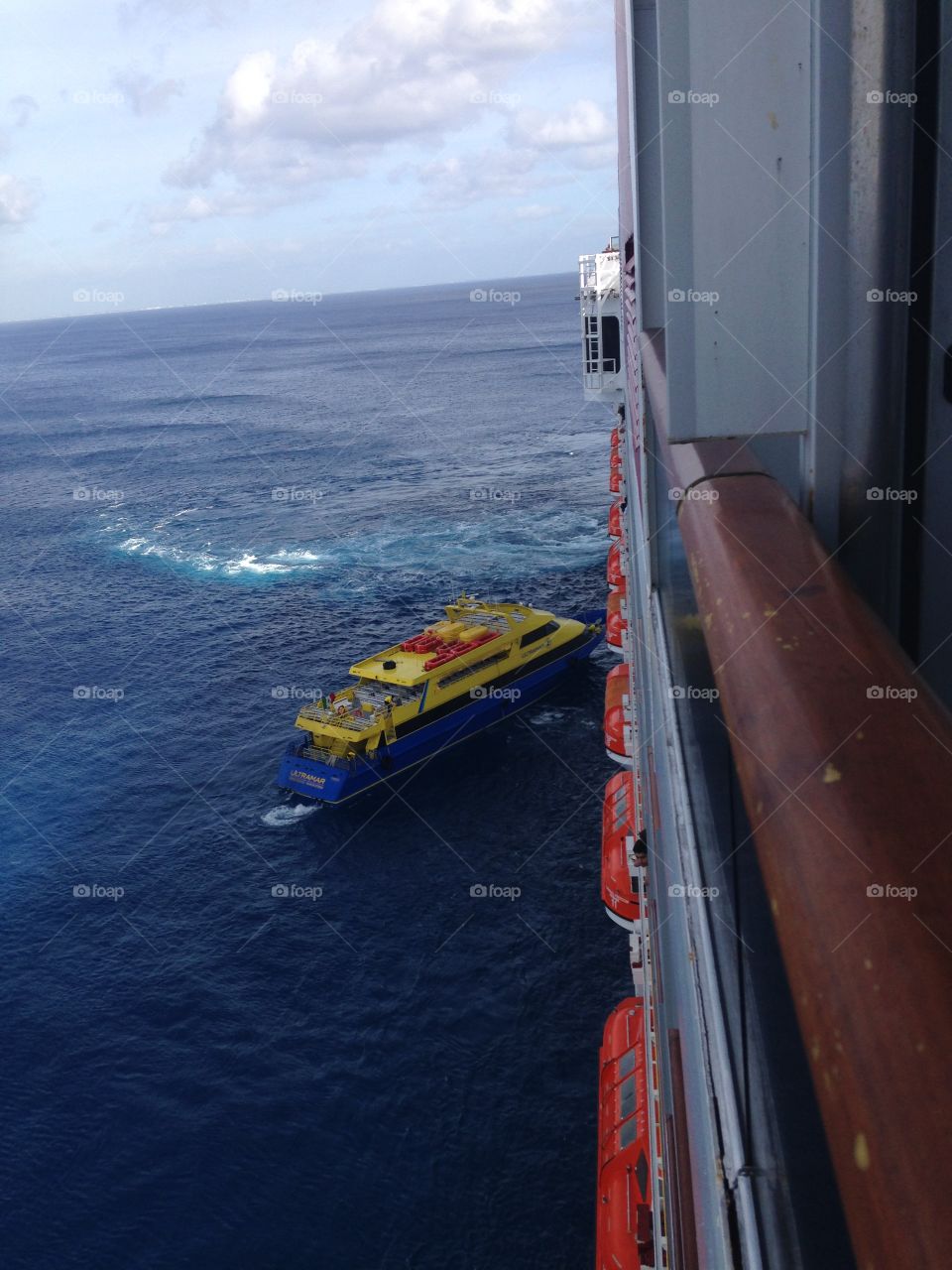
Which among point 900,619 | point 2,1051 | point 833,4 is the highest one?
point 833,4

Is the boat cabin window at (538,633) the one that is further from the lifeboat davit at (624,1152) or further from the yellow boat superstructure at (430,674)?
the lifeboat davit at (624,1152)

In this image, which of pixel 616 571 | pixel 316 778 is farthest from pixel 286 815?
pixel 616 571

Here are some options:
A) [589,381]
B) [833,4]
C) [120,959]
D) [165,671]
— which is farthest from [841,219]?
[165,671]

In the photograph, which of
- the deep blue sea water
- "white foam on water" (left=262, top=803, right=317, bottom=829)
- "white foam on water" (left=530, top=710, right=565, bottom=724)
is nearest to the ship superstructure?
the deep blue sea water

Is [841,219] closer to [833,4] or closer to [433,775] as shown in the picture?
[833,4]

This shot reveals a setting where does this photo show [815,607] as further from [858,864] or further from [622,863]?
[622,863]

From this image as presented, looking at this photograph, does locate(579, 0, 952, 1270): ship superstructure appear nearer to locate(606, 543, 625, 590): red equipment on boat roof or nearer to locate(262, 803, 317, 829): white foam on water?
locate(262, 803, 317, 829): white foam on water
